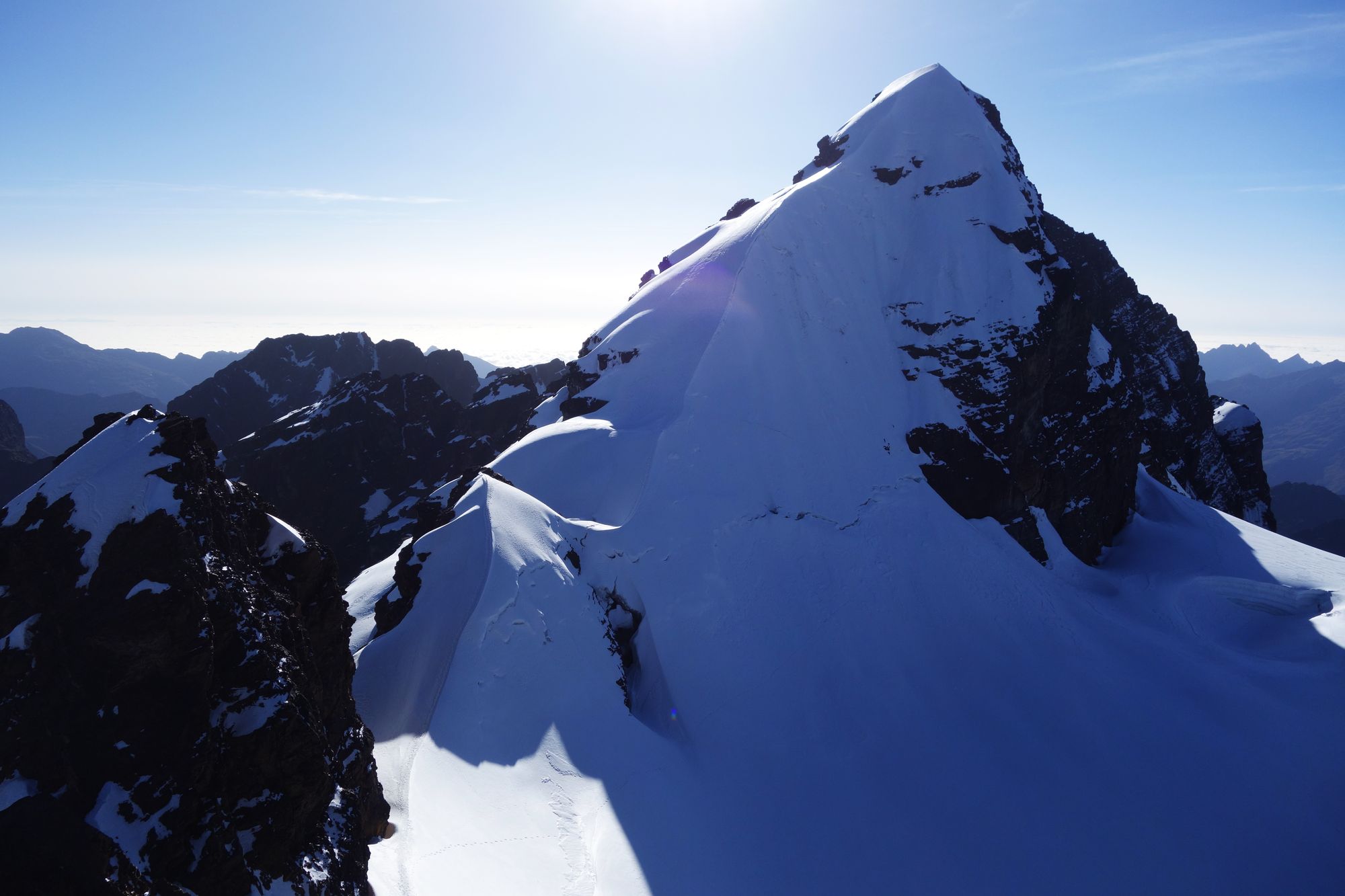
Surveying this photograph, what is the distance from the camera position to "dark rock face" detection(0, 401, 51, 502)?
90250mm

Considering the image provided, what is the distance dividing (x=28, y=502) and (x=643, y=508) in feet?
80.5

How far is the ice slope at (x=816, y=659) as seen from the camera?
23.2m

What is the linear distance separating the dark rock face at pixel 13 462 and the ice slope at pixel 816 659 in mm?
88104

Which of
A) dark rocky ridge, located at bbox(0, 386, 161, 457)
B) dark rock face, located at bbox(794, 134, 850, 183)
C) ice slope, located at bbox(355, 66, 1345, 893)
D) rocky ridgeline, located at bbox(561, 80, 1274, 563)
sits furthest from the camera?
→ dark rocky ridge, located at bbox(0, 386, 161, 457)

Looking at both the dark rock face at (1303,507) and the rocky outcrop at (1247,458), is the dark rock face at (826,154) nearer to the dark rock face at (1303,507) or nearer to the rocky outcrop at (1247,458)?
the rocky outcrop at (1247,458)

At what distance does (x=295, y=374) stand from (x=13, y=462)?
4143 cm

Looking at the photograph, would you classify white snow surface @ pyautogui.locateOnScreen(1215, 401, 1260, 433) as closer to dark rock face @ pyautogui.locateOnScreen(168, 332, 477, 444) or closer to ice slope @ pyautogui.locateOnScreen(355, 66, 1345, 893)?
ice slope @ pyautogui.locateOnScreen(355, 66, 1345, 893)

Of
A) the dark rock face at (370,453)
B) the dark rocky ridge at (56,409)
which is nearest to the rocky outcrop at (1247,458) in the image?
the dark rock face at (370,453)

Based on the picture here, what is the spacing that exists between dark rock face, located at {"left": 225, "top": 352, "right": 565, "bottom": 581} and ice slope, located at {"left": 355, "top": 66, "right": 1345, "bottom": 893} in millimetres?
35126

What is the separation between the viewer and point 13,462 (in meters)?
95.5

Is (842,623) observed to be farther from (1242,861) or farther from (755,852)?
(1242,861)

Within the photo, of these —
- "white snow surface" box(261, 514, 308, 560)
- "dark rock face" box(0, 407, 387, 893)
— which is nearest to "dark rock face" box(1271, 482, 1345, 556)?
"white snow surface" box(261, 514, 308, 560)

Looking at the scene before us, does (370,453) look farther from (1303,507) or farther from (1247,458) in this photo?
(1303,507)

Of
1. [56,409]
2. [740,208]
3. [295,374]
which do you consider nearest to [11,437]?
[295,374]
